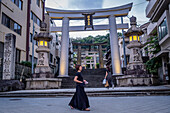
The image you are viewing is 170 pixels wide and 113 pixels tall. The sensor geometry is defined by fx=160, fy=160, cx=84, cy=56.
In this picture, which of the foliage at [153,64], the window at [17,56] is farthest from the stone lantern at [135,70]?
the window at [17,56]

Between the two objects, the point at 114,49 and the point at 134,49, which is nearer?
the point at 134,49

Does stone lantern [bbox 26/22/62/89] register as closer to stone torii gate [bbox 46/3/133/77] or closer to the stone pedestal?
the stone pedestal

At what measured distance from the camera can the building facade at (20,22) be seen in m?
16.3

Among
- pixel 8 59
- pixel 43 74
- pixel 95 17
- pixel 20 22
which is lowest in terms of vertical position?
pixel 43 74

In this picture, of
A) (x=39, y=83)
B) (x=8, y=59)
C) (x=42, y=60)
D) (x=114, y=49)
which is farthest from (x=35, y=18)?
(x=39, y=83)

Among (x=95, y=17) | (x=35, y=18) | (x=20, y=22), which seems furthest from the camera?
(x=35, y=18)

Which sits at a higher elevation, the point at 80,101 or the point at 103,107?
the point at 80,101

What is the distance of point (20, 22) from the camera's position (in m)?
19.8

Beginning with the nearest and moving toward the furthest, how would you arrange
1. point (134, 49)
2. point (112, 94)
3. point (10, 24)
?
point (112, 94)
point (134, 49)
point (10, 24)

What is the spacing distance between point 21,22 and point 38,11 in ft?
21.2

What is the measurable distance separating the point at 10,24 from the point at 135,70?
14022mm

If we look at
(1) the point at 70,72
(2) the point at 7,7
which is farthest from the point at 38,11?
(1) the point at 70,72

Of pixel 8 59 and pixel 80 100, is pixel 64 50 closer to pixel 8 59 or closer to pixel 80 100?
pixel 8 59

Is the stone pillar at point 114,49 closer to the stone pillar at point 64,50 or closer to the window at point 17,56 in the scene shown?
the stone pillar at point 64,50
